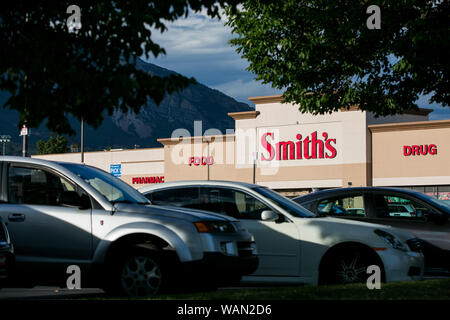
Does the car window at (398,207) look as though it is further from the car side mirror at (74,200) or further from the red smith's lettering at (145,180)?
the red smith's lettering at (145,180)

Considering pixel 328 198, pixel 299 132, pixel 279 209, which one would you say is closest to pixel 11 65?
pixel 279 209

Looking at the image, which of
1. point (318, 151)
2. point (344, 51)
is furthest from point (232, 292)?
point (318, 151)

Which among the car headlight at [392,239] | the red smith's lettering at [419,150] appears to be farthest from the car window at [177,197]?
the red smith's lettering at [419,150]

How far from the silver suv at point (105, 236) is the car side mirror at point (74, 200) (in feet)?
0.04

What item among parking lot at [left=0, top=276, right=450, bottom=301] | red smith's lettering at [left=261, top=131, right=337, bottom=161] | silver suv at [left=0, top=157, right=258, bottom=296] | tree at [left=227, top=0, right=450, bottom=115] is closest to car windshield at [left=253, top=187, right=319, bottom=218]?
parking lot at [left=0, top=276, right=450, bottom=301]

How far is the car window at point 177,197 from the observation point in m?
10.5

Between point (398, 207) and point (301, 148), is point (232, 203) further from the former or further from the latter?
point (301, 148)

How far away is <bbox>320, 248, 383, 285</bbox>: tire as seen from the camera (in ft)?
30.6

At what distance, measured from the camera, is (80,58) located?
22.8 feet

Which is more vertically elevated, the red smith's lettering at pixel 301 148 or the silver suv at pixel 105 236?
the red smith's lettering at pixel 301 148

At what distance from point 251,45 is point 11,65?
13255mm

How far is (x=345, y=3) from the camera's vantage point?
17328 millimetres

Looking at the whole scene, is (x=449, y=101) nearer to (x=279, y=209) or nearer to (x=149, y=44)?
(x=279, y=209)

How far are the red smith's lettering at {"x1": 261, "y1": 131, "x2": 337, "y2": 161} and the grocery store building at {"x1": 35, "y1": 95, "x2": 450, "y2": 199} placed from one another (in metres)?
0.08
